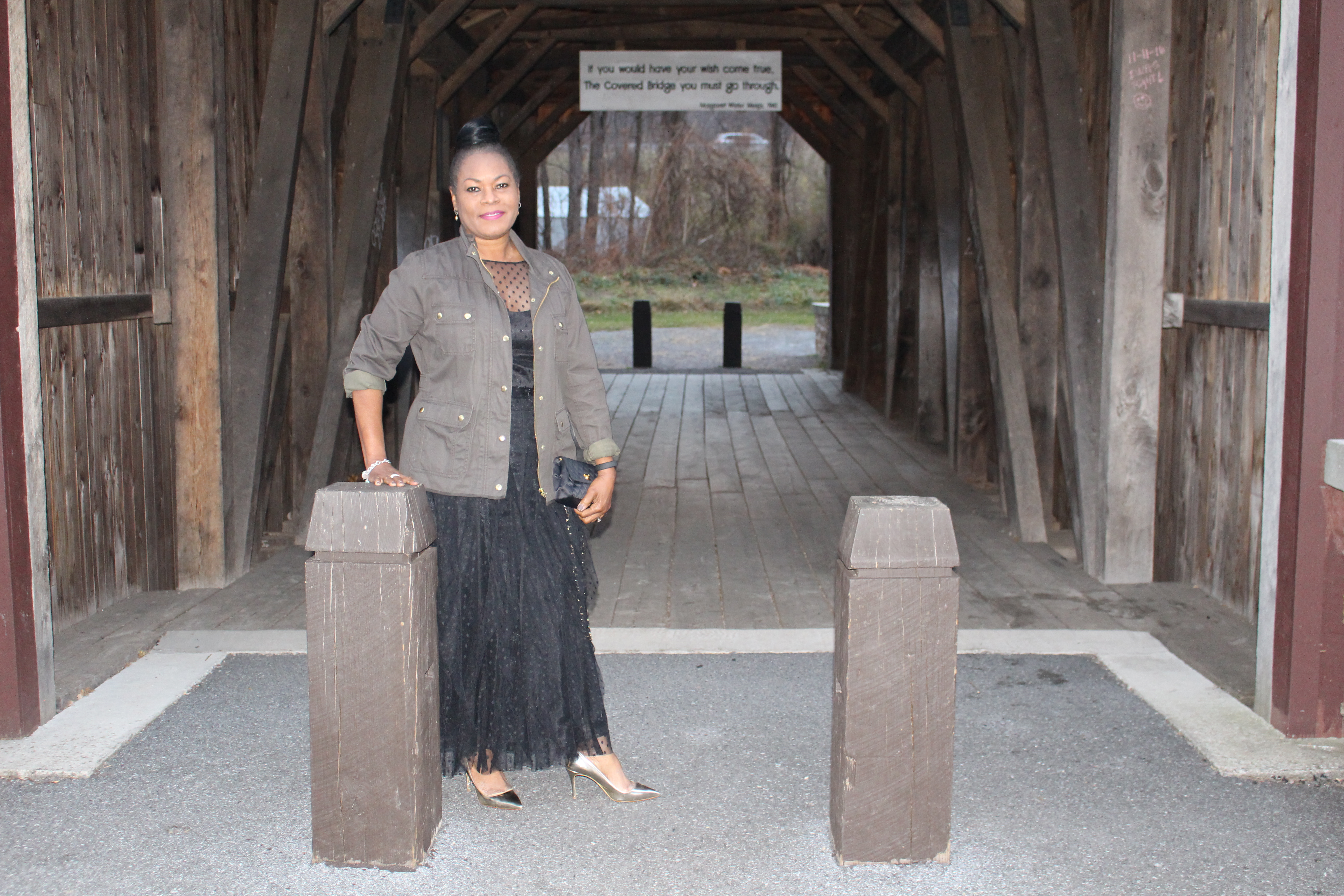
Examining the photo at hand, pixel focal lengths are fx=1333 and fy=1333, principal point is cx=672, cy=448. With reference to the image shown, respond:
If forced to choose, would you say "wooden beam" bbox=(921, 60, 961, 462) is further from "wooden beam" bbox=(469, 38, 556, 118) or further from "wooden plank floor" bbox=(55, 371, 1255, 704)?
"wooden beam" bbox=(469, 38, 556, 118)

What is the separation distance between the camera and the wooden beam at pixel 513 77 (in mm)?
9672

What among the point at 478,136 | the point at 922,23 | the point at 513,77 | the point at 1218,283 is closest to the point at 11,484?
the point at 478,136

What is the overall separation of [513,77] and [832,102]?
347 centimetres

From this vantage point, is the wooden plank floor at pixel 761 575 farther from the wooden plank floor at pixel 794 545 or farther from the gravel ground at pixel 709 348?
the gravel ground at pixel 709 348

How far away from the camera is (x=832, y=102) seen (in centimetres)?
1204

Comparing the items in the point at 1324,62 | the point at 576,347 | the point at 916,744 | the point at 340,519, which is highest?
the point at 1324,62

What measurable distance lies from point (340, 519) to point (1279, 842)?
2084mm

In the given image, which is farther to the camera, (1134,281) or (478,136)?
(1134,281)

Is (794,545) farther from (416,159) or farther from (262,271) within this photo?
(416,159)

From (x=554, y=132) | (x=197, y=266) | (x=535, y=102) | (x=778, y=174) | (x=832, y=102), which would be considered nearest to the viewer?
(x=197, y=266)

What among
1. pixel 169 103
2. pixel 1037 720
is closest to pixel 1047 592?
pixel 1037 720

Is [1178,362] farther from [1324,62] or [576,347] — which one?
[576,347]

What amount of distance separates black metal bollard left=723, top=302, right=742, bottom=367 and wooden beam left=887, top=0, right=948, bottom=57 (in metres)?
8.71

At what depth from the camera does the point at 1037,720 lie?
3.63 m
